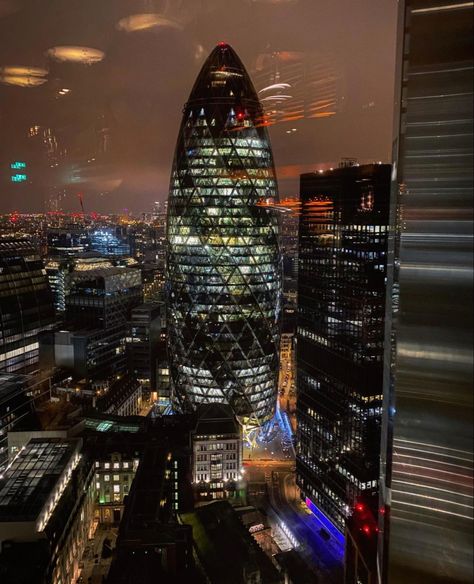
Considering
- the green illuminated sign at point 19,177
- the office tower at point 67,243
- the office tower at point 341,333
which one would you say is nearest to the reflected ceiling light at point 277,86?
the office tower at point 341,333

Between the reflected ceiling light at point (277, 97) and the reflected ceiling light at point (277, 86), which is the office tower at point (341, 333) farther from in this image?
the reflected ceiling light at point (277, 86)

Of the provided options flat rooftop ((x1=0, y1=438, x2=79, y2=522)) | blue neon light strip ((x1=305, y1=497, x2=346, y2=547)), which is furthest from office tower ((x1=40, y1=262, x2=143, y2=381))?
blue neon light strip ((x1=305, y1=497, x2=346, y2=547))

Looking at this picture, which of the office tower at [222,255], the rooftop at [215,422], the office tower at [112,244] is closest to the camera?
the rooftop at [215,422]

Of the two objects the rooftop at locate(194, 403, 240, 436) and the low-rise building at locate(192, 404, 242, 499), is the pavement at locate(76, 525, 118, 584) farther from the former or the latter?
the rooftop at locate(194, 403, 240, 436)

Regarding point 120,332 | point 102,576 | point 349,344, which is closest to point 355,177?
point 349,344

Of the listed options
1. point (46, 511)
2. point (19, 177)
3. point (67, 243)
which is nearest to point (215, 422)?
point (46, 511)

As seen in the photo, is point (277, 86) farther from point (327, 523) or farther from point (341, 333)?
point (327, 523)

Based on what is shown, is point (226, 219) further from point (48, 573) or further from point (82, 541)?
point (48, 573)
